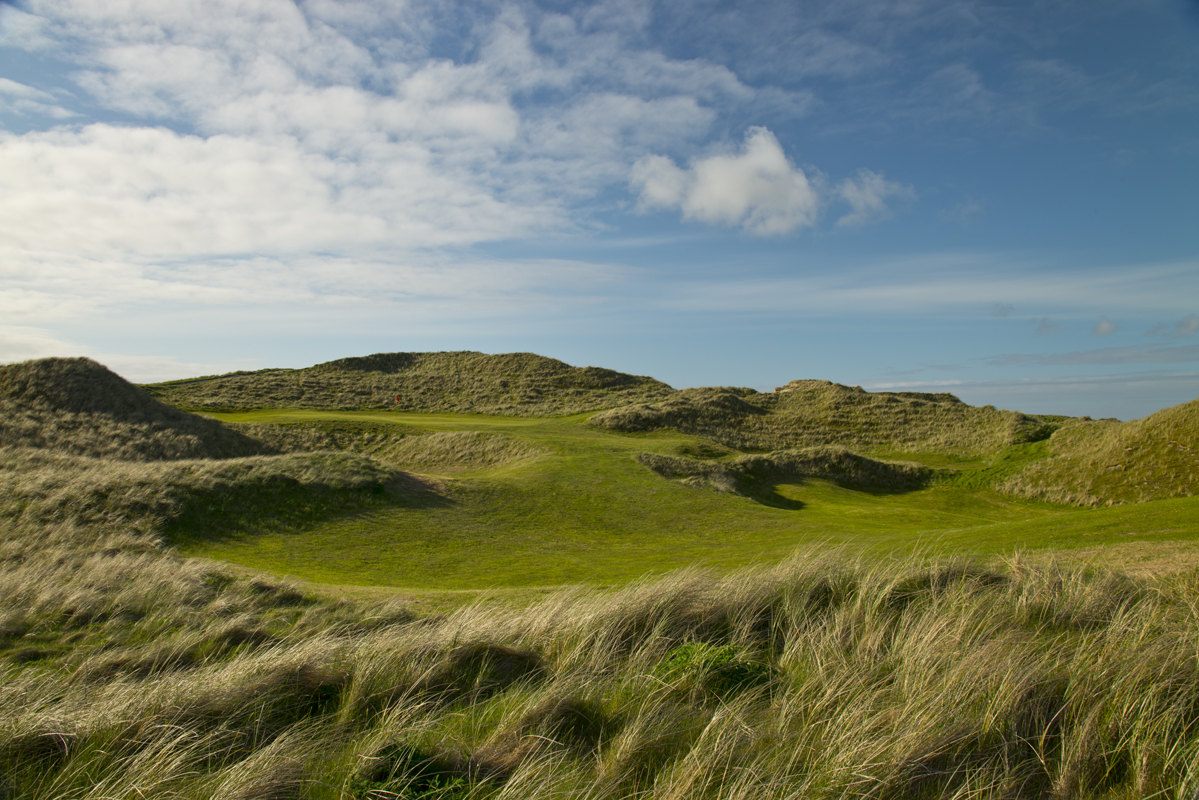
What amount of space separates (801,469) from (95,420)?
32009mm

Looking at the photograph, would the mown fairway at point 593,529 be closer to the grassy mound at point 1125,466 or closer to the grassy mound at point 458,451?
the grassy mound at point 458,451

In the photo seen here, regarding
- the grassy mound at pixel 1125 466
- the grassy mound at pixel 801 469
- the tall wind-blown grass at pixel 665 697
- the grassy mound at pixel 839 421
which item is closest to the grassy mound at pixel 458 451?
the grassy mound at pixel 801 469

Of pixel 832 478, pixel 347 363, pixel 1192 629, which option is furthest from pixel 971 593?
pixel 347 363

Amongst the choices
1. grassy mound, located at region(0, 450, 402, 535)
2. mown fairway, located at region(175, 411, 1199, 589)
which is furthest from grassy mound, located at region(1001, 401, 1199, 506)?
grassy mound, located at region(0, 450, 402, 535)

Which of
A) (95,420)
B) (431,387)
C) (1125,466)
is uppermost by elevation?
(431,387)

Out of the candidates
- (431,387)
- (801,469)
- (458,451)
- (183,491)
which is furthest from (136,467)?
(431,387)

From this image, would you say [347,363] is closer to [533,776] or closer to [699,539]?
[699,539]

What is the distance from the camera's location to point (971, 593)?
230 inches

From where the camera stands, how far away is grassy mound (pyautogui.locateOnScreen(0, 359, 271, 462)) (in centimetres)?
2452

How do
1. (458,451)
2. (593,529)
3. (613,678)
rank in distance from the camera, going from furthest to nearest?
1. (458,451)
2. (593,529)
3. (613,678)

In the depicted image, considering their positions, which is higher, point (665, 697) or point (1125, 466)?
point (1125, 466)

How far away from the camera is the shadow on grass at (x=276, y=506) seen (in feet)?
49.9

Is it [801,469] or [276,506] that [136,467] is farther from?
[801,469]

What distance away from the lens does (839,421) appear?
49594 mm
